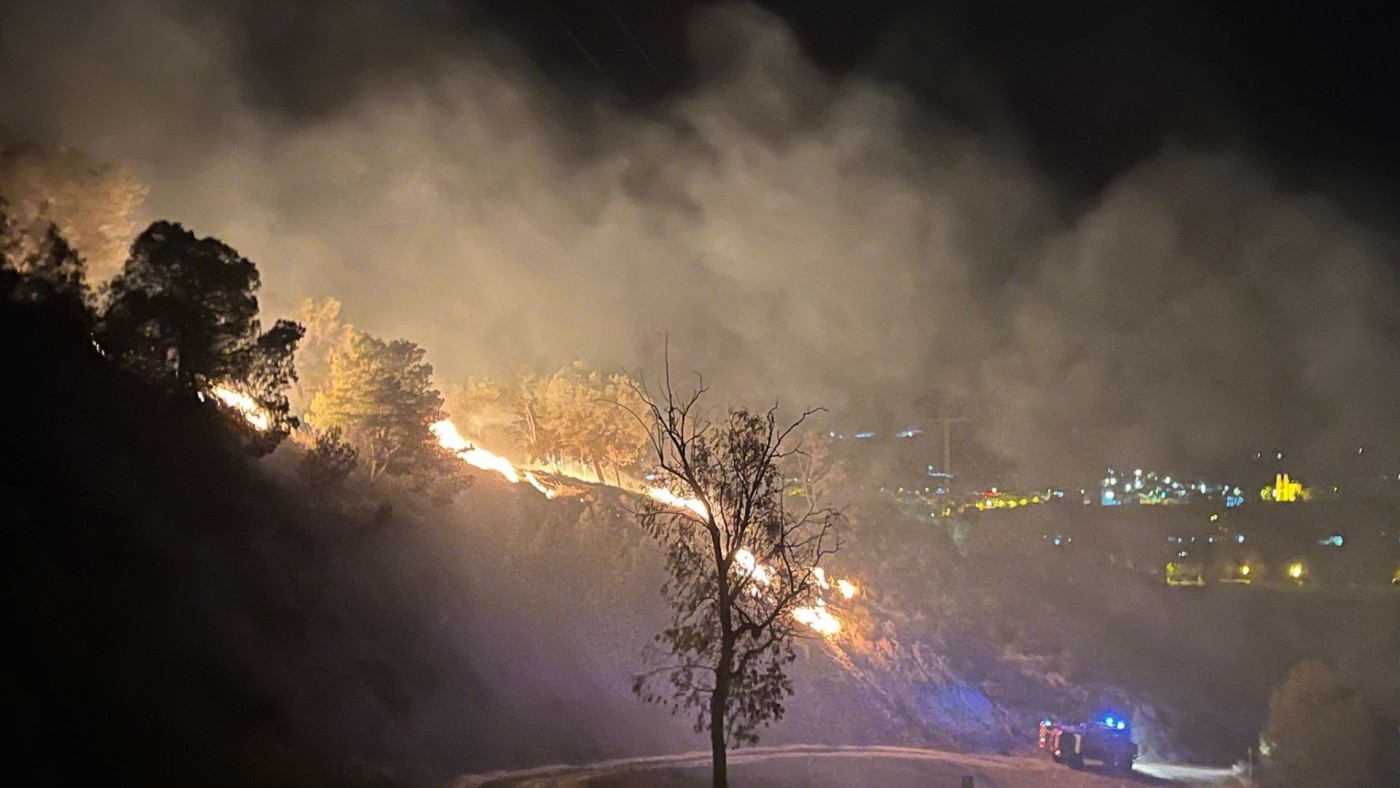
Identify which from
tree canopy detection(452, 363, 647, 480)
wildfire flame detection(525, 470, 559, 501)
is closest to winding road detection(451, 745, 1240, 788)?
wildfire flame detection(525, 470, 559, 501)

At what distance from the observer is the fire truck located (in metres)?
47.8

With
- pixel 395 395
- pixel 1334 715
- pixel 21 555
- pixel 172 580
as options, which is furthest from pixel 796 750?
pixel 1334 715

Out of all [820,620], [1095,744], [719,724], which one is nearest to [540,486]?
[820,620]

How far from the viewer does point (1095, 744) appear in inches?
1885

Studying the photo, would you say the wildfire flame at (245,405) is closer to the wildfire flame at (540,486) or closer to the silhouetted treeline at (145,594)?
the silhouetted treeline at (145,594)

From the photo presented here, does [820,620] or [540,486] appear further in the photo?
[540,486]

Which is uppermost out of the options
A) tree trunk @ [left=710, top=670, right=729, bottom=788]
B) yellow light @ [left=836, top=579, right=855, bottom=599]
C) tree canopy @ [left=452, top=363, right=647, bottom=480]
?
tree canopy @ [left=452, top=363, right=647, bottom=480]

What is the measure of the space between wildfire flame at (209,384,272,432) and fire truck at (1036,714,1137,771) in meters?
39.0

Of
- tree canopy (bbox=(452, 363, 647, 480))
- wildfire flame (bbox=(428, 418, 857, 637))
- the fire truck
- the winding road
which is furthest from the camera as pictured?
tree canopy (bbox=(452, 363, 647, 480))

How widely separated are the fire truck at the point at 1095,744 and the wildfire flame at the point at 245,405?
39030 millimetres

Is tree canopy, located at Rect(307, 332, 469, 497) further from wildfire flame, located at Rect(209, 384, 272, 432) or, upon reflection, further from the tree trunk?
the tree trunk

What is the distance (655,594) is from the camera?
51562 mm

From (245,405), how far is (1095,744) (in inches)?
1619

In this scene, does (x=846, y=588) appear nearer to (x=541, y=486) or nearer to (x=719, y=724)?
(x=541, y=486)
